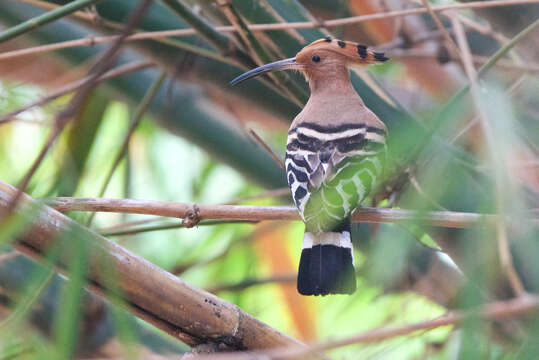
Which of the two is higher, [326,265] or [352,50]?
[352,50]

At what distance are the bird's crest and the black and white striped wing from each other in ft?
0.58

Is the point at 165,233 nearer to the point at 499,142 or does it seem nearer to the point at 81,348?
the point at 81,348

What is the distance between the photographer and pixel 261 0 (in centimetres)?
149

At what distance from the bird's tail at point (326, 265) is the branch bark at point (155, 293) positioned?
23 cm

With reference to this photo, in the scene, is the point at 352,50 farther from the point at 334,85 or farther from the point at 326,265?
the point at 326,265

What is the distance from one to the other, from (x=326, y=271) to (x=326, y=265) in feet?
0.04

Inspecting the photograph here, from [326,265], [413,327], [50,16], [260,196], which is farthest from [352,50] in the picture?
[413,327]

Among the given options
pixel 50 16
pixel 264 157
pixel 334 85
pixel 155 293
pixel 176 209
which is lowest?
pixel 155 293

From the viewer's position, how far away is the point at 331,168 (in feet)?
4.74

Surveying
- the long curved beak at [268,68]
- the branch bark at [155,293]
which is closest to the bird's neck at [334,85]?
Result: the long curved beak at [268,68]

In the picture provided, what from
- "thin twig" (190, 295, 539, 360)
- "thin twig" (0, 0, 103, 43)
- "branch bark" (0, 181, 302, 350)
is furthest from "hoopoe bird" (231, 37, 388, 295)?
"thin twig" (190, 295, 539, 360)

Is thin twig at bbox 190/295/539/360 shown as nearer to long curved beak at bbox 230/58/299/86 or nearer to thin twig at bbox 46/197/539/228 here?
thin twig at bbox 46/197/539/228

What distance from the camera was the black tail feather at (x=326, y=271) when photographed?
1321 millimetres

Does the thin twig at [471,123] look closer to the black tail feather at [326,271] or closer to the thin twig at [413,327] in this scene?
the black tail feather at [326,271]
